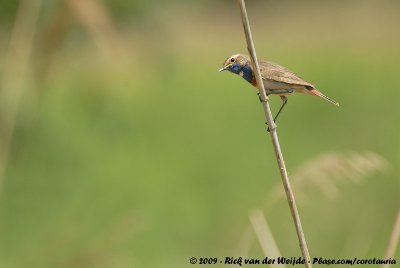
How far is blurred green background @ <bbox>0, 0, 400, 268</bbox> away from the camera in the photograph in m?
4.10

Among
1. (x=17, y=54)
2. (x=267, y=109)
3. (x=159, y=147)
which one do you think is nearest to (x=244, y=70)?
(x=267, y=109)

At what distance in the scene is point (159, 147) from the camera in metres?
11.2

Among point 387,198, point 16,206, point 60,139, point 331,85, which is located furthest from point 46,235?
point 331,85

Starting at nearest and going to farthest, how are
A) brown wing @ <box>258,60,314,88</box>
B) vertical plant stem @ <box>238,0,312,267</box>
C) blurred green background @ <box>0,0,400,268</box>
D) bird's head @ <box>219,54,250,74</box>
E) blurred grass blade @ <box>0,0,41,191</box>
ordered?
vertical plant stem @ <box>238,0,312,267</box> → brown wing @ <box>258,60,314,88</box> → bird's head @ <box>219,54,250,74</box> → blurred grass blade @ <box>0,0,41,191</box> → blurred green background @ <box>0,0,400,268</box>

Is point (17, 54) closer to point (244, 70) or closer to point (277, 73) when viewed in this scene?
point (244, 70)

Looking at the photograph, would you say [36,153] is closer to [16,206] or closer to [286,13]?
[16,206]

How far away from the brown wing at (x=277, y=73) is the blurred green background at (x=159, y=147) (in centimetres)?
42

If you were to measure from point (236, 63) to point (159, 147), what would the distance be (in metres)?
8.65

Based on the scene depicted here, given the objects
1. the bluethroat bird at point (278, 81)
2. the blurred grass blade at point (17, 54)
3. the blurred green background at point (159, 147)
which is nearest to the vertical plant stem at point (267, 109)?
the bluethroat bird at point (278, 81)

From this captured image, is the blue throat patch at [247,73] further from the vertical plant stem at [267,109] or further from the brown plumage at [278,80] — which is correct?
the vertical plant stem at [267,109]

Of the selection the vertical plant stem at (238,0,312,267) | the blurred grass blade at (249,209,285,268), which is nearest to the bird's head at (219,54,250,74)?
the vertical plant stem at (238,0,312,267)

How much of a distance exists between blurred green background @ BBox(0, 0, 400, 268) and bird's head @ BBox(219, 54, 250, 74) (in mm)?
458

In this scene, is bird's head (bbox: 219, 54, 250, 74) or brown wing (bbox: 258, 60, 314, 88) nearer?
brown wing (bbox: 258, 60, 314, 88)

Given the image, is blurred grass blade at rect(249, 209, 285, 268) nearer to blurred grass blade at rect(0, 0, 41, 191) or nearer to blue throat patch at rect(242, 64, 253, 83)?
blue throat patch at rect(242, 64, 253, 83)
